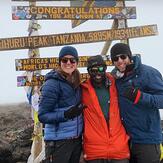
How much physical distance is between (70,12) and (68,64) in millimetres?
2926

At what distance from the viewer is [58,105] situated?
441 centimetres

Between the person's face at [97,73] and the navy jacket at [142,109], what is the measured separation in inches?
10.4

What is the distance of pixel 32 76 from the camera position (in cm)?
707

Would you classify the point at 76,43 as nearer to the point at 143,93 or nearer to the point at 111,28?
the point at 111,28

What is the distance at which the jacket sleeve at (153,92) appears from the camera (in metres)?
4.30

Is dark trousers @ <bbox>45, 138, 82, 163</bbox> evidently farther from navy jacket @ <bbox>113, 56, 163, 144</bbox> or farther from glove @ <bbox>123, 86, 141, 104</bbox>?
glove @ <bbox>123, 86, 141, 104</bbox>

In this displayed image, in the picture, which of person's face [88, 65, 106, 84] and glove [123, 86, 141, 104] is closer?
glove [123, 86, 141, 104]

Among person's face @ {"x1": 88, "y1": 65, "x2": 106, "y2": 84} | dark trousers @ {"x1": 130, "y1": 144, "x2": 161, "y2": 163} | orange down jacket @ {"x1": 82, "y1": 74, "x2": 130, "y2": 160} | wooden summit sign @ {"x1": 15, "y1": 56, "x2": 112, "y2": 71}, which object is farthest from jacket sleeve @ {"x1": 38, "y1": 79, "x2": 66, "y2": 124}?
wooden summit sign @ {"x1": 15, "y1": 56, "x2": 112, "y2": 71}

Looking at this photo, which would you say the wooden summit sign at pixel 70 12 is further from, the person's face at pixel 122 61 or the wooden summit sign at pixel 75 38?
the person's face at pixel 122 61

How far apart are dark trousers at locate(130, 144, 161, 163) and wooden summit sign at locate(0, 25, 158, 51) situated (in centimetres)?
322

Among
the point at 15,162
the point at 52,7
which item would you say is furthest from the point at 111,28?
the point at 15,162

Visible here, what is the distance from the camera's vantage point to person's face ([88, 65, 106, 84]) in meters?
4.44

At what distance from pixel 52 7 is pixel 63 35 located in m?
0.53

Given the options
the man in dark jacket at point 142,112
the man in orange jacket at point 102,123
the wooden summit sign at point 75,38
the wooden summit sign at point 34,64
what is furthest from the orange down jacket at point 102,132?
the wooden summit sign at point 75,38
